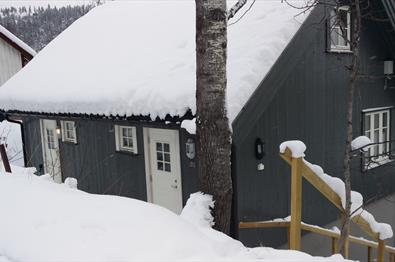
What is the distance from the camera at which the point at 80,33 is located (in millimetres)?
12289

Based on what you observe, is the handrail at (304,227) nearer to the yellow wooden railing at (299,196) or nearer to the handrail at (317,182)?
the yellow wooden railing at (299,196)

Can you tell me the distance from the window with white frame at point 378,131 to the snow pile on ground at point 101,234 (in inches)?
284

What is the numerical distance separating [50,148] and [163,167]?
4.59 metres

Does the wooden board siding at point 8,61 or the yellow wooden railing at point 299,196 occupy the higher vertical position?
the wooden board siding at point 8,61

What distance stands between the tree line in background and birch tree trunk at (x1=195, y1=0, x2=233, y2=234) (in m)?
67.1

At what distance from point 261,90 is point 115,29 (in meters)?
6.03

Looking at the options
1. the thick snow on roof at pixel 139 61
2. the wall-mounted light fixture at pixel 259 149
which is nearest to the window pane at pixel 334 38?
the thick snow on roof at pixel 139 61

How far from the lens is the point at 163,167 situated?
7766mm

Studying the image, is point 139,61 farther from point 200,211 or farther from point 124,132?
point 200,211

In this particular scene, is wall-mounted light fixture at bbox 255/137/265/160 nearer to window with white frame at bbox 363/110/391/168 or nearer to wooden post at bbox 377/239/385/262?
wooden post at bbox 377/239/385/262

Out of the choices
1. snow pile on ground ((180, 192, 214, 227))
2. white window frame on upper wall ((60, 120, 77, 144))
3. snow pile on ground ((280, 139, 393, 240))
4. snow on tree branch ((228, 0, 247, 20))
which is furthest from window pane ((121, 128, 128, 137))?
snow on tree branch ((228, 0, 247, 20))

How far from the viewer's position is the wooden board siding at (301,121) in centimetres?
670

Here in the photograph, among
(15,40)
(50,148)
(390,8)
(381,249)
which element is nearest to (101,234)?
(381,249)

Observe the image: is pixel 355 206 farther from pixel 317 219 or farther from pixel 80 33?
pixel 80 33
